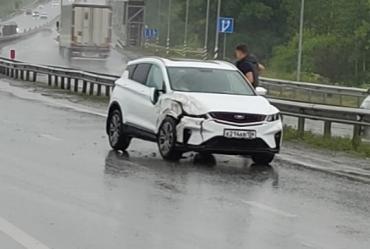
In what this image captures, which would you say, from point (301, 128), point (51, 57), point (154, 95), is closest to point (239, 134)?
point (154, 95)

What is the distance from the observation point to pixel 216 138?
50.2 feet

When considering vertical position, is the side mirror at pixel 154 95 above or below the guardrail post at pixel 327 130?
above

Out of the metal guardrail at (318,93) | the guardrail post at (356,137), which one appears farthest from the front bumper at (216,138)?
the metal guardrail at (318,93)

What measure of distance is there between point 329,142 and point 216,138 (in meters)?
4.95

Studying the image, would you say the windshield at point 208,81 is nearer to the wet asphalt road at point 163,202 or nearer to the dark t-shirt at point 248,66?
the wet asphalt road at point 163,202

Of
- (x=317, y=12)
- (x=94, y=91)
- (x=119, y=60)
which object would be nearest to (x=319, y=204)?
(x=94, y=91)

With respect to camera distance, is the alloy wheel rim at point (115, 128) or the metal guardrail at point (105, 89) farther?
the metal guardrail at point (105, 89)

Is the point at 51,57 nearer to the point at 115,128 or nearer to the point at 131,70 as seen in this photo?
the point at 131,70

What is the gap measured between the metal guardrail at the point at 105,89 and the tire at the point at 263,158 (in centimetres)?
345

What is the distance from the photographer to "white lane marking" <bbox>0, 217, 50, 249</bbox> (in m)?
8.84

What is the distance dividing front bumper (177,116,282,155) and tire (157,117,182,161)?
138 millimetres

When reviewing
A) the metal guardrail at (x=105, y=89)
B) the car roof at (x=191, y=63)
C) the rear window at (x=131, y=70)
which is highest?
the car roof at (x=191, y=63)

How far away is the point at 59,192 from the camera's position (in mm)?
11945

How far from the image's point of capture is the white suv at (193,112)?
15.3 metres
